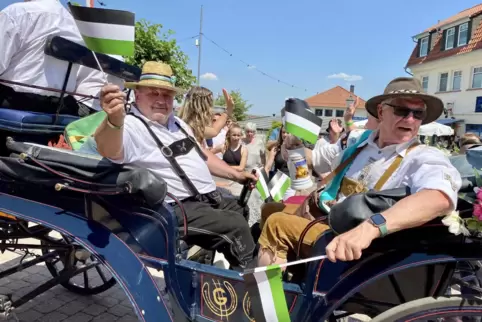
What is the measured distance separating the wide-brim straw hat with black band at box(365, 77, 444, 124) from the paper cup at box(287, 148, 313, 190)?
5.57 ft

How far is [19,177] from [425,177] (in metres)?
1.96

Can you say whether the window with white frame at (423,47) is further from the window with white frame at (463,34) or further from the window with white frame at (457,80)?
the window with white frame at (457,80)

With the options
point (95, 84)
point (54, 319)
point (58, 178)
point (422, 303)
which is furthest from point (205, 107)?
point (422, 303)

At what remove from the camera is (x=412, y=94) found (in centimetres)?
191

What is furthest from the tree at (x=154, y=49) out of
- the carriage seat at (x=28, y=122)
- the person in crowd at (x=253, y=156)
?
the carriage seat at (x=28, y=122)

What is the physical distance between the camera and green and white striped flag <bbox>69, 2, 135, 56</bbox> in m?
1.69

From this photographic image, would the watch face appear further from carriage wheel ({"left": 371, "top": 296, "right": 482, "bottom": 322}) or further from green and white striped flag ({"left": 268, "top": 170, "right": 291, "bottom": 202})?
green and white striped flag ({"left": 268, "top": 170, "right": 291, "bottom": 202})

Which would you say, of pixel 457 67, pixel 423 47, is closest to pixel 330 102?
pixel 423 47

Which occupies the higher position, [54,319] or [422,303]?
[422,303]

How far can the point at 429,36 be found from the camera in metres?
26.3

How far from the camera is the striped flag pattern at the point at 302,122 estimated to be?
119 inches

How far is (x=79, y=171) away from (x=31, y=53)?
1118mm

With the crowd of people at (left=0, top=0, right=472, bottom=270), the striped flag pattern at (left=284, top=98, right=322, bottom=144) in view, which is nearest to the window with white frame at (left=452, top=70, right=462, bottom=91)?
the striped flag pattern at (left=284, top=98, right=322, bottom=144)

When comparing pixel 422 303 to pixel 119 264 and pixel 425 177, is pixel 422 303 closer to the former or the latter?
pixel 425 177
